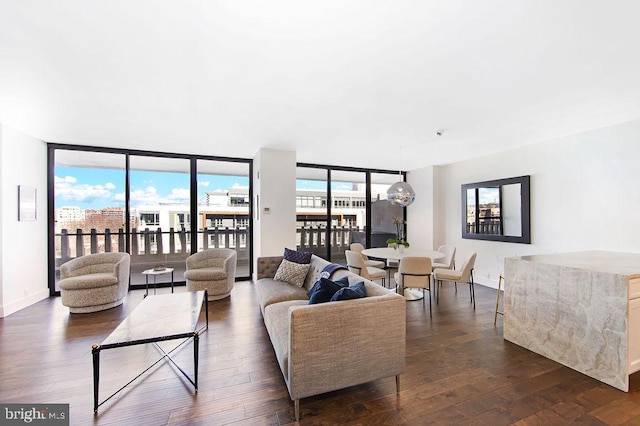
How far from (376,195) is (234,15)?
561cm

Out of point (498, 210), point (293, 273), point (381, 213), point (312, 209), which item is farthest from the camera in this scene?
point (381, 213)

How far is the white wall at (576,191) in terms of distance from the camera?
11.3ft

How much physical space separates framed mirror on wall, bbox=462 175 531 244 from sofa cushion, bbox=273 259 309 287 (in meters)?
3.82

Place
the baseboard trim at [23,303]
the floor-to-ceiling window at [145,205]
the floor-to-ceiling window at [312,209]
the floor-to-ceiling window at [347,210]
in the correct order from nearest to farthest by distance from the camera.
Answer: the baseboard trim at [23,303], the floor-to-ceiling window at [145,205], the floor-to-ceiling window at [312,209], the floor-to-ceiling window at [347,210]

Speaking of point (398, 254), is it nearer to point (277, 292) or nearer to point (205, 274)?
point (277, 292)

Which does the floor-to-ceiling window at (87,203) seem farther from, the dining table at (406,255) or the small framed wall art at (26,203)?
the dining table at (406,255)

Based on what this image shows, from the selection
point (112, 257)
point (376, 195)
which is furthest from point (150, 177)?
point (376, 195)

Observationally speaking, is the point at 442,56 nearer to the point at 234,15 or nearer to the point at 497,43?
the point at 497,43

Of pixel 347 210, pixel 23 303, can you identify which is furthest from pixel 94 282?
pixel 347 210

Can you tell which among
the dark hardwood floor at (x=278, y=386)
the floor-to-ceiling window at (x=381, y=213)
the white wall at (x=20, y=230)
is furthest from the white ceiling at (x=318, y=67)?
the floor-to-ceiling window at (x=381, y=213)

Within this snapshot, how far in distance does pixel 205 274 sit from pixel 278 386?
2.49 m

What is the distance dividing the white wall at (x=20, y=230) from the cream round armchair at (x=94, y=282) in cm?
68

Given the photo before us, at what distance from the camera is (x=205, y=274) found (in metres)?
4.15

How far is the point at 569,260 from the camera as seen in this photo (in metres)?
2.82
